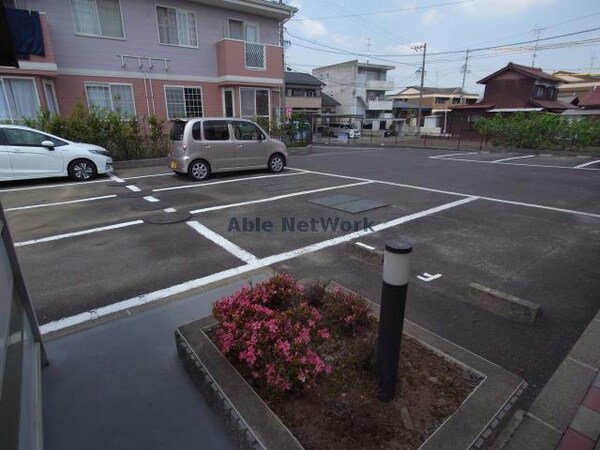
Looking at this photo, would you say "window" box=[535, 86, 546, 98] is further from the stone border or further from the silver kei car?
the stone border

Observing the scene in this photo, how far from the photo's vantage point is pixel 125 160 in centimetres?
1152

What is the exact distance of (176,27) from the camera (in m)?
14.3

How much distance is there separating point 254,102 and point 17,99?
8.89 metres

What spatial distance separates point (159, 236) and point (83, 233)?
3.99 ft

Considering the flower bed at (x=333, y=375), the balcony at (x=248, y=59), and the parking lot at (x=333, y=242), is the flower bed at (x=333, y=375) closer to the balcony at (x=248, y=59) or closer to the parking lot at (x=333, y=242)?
the parking lot at (x=333, y=242)

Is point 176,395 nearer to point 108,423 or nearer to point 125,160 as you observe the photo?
point 108,423

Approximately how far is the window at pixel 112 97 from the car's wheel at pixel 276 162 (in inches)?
250

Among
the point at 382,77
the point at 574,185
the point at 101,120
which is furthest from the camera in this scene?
the point at 382,77

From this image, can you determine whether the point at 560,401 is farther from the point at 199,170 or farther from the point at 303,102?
the point at 303,102

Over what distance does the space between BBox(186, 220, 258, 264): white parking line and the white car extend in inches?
216

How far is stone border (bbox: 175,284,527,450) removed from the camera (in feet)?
5.54

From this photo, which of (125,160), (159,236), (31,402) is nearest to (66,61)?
(125,160)

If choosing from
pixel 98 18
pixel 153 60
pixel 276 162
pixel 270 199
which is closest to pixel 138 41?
pixel 153 60

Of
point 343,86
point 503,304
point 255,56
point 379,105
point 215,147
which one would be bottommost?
point 503,304
